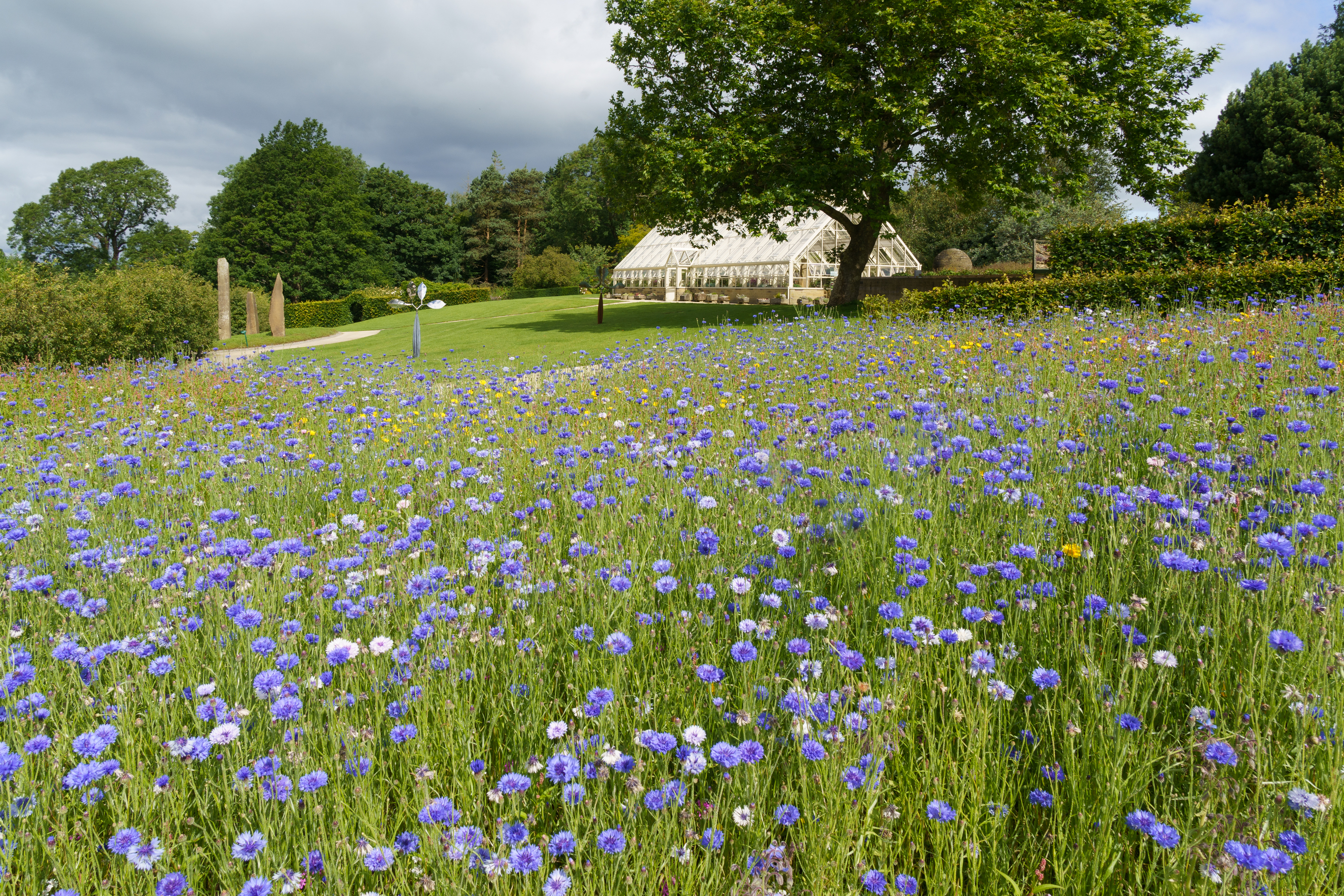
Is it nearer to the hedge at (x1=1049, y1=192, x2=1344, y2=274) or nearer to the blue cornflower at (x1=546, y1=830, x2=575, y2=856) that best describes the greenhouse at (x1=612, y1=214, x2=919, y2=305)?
the hedge at (x1=1049, y1=192, x2=1344, y2=274)

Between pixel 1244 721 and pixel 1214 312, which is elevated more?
pixel 1214 312

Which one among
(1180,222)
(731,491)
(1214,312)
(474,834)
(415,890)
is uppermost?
(1180,222)

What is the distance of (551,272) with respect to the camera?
178 ft

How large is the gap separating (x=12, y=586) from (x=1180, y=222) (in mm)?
18361

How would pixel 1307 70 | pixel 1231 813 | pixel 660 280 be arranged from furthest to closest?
pixel 660 280 < pixel 1307 70 < pixel 1231 813

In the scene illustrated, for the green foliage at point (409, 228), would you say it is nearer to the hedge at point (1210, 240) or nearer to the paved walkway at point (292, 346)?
the paved walkway at point (292, 346)

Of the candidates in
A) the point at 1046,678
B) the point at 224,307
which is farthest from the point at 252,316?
the point at 1046,678

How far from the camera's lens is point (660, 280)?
1770 inches

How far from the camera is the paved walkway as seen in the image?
1775 cm

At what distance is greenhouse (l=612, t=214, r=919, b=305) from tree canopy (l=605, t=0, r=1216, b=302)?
9.28m

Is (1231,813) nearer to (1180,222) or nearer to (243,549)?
(243,549)

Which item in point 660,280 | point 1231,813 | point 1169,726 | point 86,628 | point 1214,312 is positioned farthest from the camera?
point 660,280

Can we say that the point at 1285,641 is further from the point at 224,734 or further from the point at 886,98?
the point at 886,98

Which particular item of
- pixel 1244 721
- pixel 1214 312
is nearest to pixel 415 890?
pixel 1244 721
